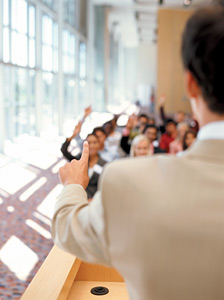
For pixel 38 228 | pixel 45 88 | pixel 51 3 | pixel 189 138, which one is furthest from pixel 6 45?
pixel 38 228

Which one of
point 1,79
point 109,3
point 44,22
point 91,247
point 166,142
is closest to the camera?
point 91,247

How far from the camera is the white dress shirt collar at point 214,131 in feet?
2.81

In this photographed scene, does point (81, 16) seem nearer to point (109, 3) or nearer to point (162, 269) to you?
point (109, 3)

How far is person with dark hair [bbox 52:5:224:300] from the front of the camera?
814mm

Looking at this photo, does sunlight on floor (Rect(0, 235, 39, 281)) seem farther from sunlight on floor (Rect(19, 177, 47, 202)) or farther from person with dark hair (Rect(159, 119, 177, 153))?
person with dark hair (Rect(159, 119, 177, 153))

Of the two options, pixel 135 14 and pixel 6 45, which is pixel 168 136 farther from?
pixel 135 14

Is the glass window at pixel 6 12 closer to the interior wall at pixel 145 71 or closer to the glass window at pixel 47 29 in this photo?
the glass window at pixel 47 29

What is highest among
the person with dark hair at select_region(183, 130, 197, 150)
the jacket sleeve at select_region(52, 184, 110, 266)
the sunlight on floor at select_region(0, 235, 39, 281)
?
the jacket sleeve at select_region(52, 184, 110, 266)

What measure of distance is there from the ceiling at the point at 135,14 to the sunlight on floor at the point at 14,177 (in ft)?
23.3

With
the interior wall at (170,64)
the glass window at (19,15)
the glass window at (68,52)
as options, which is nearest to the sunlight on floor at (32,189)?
the glass window at (19,15)

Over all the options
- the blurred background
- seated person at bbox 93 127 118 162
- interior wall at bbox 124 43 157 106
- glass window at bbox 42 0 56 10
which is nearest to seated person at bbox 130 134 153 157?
seated person at bbox 93 127 118 162

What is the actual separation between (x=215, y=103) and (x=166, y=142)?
24.7 feet

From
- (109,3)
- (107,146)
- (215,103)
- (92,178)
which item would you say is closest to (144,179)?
(215,103)

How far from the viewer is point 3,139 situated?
10375mm
